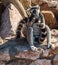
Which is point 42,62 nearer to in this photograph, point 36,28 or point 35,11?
point 36,28

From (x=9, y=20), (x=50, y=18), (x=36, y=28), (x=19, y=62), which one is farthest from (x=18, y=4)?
(x=19, y=62)

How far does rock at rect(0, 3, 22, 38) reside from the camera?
420 centimetres

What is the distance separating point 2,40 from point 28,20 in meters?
0.46

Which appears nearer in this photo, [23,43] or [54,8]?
[23,43]

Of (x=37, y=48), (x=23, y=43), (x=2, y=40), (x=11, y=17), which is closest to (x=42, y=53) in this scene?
(x=37, y=48)

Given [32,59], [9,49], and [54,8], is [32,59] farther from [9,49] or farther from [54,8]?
[54,8]

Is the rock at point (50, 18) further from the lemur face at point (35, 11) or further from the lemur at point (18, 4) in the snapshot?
the lemur face at point (35, 11)

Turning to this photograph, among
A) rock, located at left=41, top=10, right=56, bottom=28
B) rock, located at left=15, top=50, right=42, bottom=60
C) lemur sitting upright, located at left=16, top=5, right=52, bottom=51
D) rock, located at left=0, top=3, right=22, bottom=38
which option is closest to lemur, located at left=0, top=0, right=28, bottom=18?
rock, located at left=0, top=3, right=22, bottom=38

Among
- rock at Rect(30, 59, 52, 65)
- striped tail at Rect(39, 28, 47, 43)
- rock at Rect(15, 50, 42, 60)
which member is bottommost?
rock at Rect(30, 59, 52, 65)

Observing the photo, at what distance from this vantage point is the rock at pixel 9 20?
13.8 feet

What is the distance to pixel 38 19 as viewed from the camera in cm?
371

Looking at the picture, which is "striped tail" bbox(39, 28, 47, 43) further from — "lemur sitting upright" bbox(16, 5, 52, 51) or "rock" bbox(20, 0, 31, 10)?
"rock" bbox(20, 0, 31, 10)

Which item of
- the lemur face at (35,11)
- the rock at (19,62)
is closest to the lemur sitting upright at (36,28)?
the lemur face at (35,11)

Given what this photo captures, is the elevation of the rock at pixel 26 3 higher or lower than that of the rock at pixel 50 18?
higher
